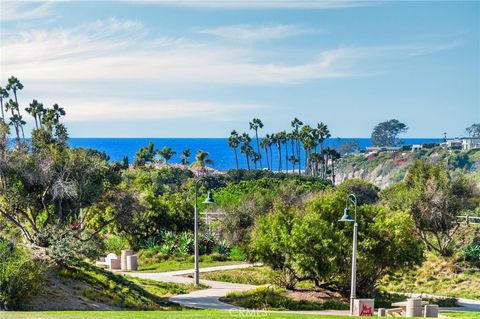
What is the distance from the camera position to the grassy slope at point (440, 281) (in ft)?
117

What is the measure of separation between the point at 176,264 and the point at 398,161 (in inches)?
4946

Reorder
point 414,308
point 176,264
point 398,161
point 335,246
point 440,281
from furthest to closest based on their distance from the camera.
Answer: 1. point 398,161
2. point 176,264
3. point 440,281
4. point 335,246
5. point 414,308

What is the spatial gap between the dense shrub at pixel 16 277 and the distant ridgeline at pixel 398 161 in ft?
383

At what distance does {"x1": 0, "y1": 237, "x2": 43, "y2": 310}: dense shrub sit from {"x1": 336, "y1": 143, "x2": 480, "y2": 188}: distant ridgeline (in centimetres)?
11668

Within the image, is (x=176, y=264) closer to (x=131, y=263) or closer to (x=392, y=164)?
(x=131, y=263)

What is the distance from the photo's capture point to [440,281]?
37.4m

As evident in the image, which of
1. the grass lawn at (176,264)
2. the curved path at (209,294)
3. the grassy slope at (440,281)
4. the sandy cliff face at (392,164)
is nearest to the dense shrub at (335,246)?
the curved path at (209,294)

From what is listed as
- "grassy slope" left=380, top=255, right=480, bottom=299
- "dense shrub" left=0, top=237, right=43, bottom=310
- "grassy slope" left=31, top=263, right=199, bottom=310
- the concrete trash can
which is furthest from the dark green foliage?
"dense shrub" left=0, top=237, right=43, bottom=310

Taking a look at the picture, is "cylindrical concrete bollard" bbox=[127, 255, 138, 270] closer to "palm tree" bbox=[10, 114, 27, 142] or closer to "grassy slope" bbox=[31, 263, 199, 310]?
"grassy slope" bbox=[31, 263, 199, 310]

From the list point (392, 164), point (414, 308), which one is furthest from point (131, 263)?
point (392, 164)

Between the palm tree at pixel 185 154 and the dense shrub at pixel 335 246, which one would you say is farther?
the palm tree at pixel 185 154

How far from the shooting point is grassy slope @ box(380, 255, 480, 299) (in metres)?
35.5

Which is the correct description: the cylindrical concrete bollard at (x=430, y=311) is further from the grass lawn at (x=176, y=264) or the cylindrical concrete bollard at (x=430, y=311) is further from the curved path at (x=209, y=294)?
the grass lawn at (x=176, y=264)

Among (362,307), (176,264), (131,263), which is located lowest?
(176,264)
